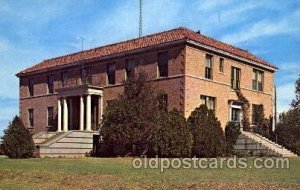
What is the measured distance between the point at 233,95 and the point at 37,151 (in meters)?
17.2

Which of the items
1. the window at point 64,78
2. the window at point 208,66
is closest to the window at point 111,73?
the window at point 64,78

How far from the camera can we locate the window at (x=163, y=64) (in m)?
35.7

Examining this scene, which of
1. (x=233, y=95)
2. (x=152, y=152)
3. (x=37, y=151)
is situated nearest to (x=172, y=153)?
(x=152, y=152)

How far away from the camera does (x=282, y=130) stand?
39719mm

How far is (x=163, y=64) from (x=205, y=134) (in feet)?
24.4

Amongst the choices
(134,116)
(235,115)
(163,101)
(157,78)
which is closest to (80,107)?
(157,78)

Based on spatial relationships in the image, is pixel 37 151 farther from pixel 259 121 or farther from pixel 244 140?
pixel 259 121

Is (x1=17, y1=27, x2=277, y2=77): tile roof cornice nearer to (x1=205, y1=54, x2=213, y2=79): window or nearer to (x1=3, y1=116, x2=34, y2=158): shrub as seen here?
(x1=205, y1=54, x2=213, y2=79): window

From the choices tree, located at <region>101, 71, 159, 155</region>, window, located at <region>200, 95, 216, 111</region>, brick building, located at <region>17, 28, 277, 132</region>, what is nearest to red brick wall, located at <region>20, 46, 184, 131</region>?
brick building, located at <region>17, 28, 277, 132</region>

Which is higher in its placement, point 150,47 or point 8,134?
point 150,47

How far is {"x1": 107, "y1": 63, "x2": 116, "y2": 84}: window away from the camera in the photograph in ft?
131

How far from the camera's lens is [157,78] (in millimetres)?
36062

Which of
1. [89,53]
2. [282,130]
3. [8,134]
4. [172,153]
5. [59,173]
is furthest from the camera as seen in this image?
[89,53]

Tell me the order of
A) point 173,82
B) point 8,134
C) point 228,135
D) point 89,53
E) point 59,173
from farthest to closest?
point 89,53 < point 228,135 < point 173,82 < point 8,134 < point 59,173
